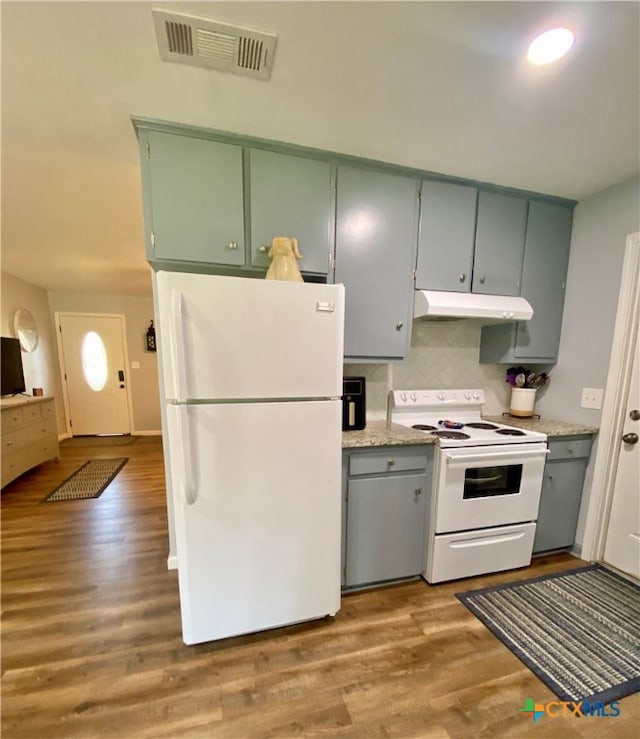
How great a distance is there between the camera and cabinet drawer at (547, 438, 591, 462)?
A: 2.07m

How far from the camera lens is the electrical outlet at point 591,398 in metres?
2.10

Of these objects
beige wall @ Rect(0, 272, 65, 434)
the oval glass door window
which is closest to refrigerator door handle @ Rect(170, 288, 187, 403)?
beige wall @ Rect(0, 272, 65, 434)

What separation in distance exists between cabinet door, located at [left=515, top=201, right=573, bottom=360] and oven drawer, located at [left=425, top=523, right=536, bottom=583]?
1.20 meters

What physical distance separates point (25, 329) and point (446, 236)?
17.4 feet

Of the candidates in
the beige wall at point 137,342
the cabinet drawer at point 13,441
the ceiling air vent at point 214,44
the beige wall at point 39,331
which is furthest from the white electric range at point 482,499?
the beige wall at point 39,331

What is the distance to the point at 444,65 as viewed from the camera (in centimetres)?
118

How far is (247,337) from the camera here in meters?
1.32

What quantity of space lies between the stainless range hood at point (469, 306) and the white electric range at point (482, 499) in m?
0.75

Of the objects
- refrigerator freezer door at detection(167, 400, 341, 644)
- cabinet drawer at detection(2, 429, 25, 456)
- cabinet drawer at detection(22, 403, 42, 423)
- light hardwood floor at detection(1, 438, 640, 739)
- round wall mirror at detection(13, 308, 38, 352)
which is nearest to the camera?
light hardwood floor at detection(1, 438, 640, 739)

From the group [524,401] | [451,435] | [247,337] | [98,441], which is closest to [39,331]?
[98,441]

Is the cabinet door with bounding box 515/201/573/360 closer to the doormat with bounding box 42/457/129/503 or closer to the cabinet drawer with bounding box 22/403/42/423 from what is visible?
the doormat with bounding box 42/457/129/503

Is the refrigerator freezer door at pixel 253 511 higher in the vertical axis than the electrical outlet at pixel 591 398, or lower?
lower

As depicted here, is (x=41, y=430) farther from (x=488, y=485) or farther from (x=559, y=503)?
(x=559, y=503)

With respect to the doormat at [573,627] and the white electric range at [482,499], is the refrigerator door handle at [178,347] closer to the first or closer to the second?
the white electric range at [482,499]
